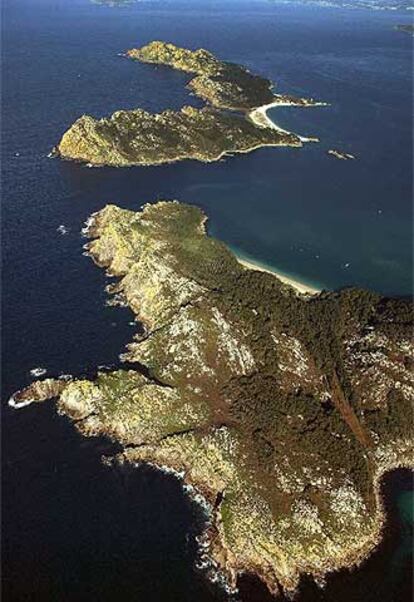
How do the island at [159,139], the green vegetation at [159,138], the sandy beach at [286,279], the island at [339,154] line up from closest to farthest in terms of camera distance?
the sandy beach at [286,279] → the island at [159,139] → the green vegetation at [159,138] → the island at [339,154]

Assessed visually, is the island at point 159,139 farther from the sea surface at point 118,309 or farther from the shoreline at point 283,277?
the shoreline at point 283,277

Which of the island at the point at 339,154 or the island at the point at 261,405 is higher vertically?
the island at the point at 339,154

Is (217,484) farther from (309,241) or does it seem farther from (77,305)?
(309,241)

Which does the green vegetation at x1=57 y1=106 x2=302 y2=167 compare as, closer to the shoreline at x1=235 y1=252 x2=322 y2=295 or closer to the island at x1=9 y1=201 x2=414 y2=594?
the shoreline at x1=235 y1=252 x2=322 y2=295

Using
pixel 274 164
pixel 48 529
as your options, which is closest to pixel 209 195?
pixel 274 164

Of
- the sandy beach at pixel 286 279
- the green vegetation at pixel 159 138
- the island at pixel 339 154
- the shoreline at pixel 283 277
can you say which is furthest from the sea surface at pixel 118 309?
the green vegetation at pixel 159 138

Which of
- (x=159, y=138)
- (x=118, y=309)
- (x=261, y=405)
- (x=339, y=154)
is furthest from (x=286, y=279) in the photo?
(x=159, y=138)
